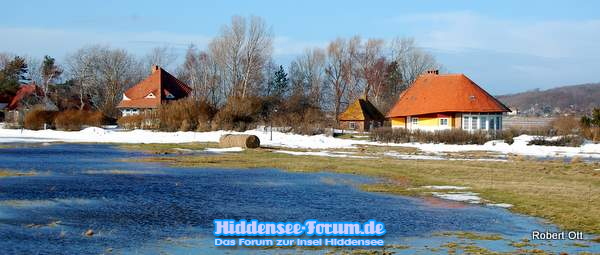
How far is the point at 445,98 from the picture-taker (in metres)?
58.8

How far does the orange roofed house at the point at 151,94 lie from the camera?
83750 mm

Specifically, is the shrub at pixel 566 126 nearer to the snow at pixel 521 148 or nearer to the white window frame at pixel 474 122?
the snow at pixel 521 148

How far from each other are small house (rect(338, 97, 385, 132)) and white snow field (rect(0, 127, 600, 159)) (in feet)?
60.1

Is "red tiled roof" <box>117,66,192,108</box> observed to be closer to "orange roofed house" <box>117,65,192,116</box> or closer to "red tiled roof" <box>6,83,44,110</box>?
"orange roofed house" <box>117,65,192,116</box>

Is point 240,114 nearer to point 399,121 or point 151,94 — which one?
point 399,121

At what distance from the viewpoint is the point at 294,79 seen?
113m

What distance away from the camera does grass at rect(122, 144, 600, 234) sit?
16625mm

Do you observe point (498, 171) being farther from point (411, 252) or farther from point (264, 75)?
point (264, 75)

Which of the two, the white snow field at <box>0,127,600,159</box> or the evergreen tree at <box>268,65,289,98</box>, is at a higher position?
the evergreen tree at <box>268,65,289,98</box>

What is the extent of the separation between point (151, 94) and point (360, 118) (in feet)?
85.2

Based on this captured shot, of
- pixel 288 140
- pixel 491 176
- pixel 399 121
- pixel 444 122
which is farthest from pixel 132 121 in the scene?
pixel 491 176

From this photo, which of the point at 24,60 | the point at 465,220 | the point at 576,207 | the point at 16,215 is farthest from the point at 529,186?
the point at 24,60

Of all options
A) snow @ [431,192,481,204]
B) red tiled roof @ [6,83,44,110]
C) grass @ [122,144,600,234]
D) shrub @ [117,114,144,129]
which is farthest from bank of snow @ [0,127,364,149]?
red tiled roof @ [6,83,44,110]

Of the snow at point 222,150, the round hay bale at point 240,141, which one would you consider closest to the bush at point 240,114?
the round hay bale at point 240,141
